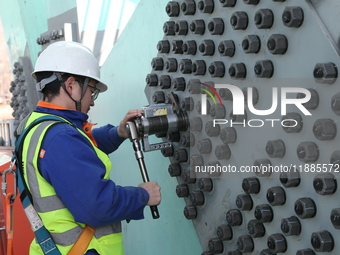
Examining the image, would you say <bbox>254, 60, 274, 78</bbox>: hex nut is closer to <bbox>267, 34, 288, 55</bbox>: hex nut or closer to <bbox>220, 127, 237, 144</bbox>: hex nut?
<bbox>267, 34, 288, 55</bbox>: hex nut

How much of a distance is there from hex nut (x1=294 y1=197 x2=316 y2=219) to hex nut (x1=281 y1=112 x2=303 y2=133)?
0.86 ft

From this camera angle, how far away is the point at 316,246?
1.58 metres

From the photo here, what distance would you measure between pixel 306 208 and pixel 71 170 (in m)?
0.97

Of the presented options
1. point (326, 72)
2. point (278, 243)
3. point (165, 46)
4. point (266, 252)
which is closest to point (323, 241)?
point (278, 243)

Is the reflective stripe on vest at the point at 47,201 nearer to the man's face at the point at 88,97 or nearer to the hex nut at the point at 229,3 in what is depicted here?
the man's face at the point at 88,97

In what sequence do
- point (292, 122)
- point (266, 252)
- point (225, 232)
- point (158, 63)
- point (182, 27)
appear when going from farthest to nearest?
point (158, 63)
point (182, 27)
point (225, 232)
point (266, 252)
point (292, 122)

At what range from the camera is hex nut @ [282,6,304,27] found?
158 centimetres

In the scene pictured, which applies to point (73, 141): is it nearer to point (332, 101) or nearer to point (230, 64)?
point (230, 64)

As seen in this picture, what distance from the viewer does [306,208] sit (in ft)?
5.31

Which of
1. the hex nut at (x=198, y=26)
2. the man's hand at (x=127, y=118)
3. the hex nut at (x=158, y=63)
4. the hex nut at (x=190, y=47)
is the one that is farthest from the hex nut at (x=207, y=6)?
the man's hand at (x=127, y=118)

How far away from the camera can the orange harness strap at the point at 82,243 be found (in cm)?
206

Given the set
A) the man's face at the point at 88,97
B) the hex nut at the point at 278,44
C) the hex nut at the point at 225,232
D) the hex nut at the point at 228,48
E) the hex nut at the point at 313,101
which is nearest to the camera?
the hex nut at the point at 313,101

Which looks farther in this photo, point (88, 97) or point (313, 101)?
point (88, 97)

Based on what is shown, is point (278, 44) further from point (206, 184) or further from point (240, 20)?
point (206, 184)
